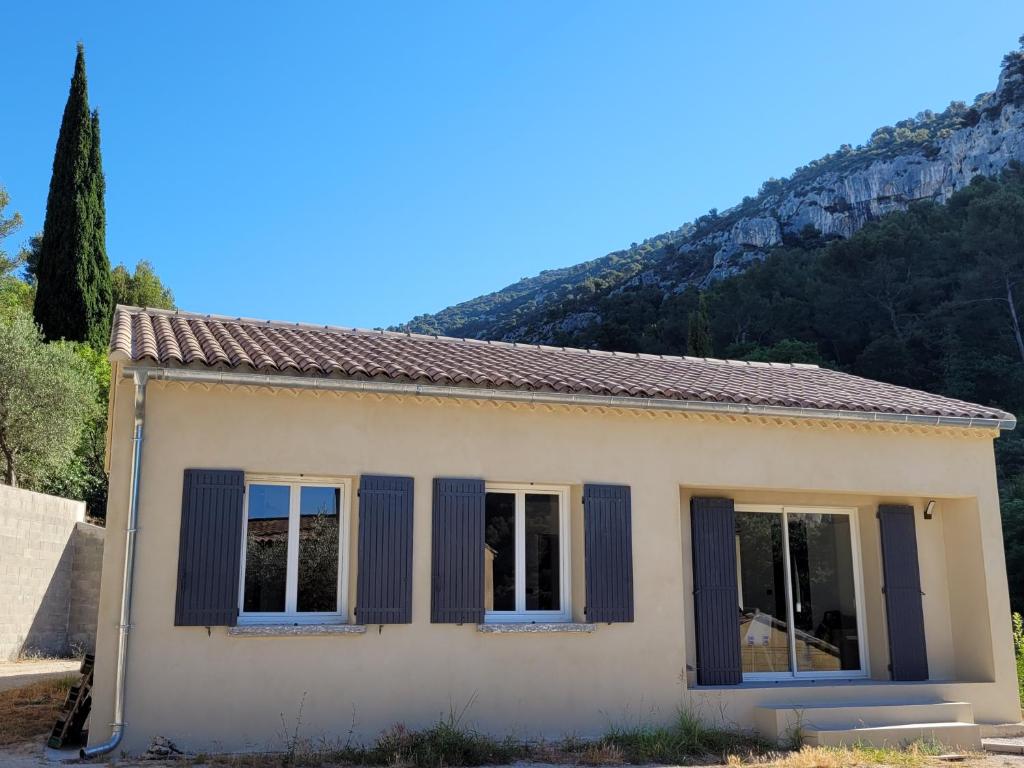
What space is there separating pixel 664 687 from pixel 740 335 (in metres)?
33.2

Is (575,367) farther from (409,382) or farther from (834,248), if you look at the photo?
(834,248)

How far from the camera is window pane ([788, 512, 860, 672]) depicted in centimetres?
1117

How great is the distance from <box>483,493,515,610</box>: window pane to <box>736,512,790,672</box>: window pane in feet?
9.91

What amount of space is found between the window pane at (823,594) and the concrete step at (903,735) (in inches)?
54.9

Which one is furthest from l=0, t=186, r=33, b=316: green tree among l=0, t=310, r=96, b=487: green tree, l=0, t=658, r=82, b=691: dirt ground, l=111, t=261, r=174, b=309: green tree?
l=0, t=658, r=82, b=691: dirt ground

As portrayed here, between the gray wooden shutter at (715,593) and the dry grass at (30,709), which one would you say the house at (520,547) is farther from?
the dry grass at (30,709)

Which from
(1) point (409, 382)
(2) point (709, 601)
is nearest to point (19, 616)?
(1) point (409, 382)

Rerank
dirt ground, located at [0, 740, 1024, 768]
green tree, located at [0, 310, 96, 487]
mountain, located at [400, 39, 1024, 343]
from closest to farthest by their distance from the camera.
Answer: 1. dirt ground, located at [0, 740, 1024, 768]
2. green tree, located at [0, 310, 96, 487]
3. mountain, located at [400, 39, 1024, 343]

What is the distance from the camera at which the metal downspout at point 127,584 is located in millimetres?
7777

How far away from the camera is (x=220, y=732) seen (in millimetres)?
8125

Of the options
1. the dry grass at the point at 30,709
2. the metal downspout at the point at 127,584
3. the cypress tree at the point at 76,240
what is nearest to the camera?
the metal downspout at the point at 127,584

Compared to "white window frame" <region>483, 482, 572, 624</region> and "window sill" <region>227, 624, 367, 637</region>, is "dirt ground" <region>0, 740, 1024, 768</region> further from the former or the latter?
"white window frame" <region>483, 482, 572, 624</region>

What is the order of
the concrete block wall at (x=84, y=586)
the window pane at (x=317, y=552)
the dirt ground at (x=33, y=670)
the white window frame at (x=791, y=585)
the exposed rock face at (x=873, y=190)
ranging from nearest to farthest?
1. the window pane at (x=317, y=552)
2. the white window frame at (x=791, y=585)
3. the dirt ground at (x=33, y=670)
4. the concrete block wall at (x=84, y=586)
5. the exposed rock face at (x=873, y=190)

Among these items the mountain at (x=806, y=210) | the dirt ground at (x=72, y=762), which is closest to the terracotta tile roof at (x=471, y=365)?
the dirt ground at (x=72, y=762)
